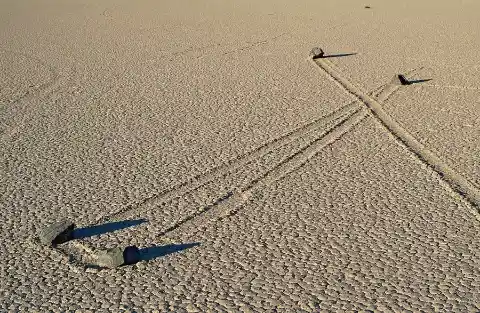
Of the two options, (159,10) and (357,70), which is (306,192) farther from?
(159,10)

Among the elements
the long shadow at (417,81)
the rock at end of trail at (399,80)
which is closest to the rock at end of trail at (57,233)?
the rock at end of trail at (399,80)

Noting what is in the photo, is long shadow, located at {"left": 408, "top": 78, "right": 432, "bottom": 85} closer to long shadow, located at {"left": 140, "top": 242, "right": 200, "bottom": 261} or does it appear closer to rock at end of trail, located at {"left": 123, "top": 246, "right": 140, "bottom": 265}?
long shadow, located at {"left": 140, "top": 242, "right": 200, "bottom": 261}

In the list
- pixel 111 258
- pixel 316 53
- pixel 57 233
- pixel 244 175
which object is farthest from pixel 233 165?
pixel 316 53

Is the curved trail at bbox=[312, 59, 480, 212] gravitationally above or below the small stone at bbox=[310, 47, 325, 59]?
above

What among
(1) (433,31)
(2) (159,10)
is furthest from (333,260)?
(2) (159,10)

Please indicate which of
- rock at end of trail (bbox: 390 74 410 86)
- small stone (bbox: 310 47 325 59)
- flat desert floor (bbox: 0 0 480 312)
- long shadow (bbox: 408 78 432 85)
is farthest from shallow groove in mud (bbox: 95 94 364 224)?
small stone (bbox: 310 47 325 59)

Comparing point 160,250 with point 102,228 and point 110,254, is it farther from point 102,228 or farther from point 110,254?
point 102,228
